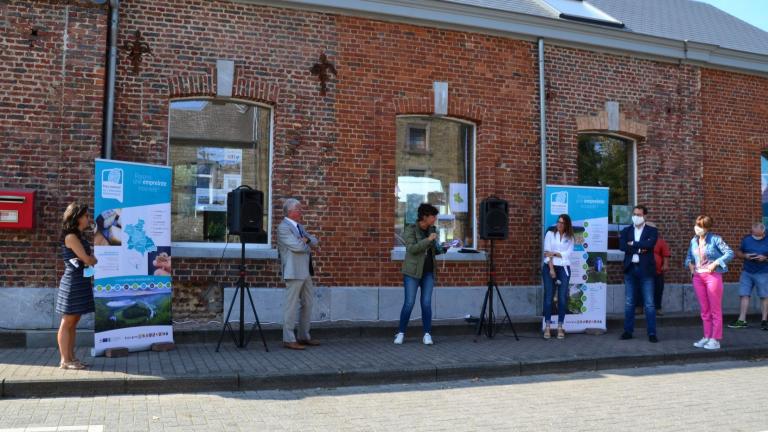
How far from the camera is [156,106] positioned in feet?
31.6

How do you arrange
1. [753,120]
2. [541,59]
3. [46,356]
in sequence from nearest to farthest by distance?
[46,356]
[541,59]
[753,120]

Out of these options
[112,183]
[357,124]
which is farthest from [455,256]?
[112,183]

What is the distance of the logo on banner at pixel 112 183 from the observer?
25.3 feet

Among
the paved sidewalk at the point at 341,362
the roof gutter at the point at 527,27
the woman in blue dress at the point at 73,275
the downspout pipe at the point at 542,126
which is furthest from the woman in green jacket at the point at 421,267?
the woman in blue dress at the point at 73,275

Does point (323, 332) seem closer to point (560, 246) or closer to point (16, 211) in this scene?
point (560, 246)

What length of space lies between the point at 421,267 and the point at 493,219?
1416mm

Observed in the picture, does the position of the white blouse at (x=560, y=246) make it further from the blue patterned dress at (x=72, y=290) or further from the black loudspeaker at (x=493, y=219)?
the blue patterned dress at (x=72, y=290)

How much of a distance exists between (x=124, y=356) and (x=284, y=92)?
15.1 ft

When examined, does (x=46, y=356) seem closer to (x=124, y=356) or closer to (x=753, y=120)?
(x=124, y=356)

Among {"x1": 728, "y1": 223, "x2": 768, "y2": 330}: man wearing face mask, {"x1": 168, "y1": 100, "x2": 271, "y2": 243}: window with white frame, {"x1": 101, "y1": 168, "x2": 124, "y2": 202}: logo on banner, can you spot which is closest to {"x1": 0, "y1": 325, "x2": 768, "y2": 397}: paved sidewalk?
{"x1": 728, "y1": 223, "x2": 768, "y2": 330}: man wearing face mask

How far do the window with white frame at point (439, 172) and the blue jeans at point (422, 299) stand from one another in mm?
2058

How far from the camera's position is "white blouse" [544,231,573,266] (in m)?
9.70

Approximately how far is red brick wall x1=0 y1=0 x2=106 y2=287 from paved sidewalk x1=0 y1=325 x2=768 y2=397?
149 centimetres

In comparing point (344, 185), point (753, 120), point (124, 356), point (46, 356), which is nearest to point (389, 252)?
point (344, 185)
